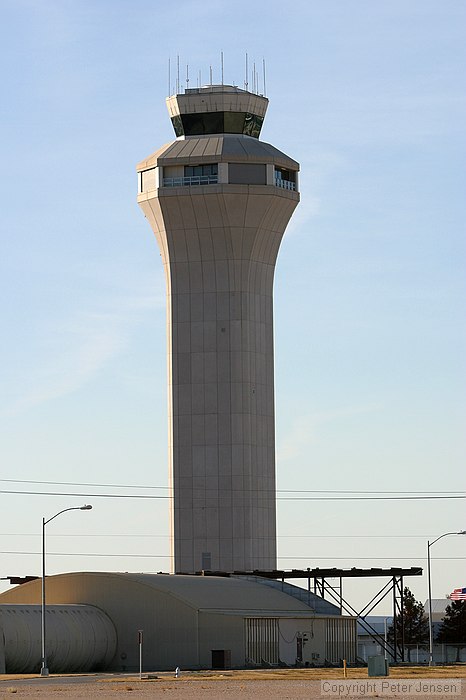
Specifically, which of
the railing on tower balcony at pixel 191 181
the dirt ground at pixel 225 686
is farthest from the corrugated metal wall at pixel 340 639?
the railing on tower balcony at pixel 191 181

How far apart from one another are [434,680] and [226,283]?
6361 cm

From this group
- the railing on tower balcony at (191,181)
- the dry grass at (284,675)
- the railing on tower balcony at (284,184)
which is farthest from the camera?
the railing on tower balcony at (284,184)

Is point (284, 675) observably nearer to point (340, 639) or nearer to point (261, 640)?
point (261, 640)

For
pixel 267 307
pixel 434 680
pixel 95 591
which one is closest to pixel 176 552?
pixel 267 307

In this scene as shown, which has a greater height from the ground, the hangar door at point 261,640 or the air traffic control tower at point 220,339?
the air traffic control tower at point 220,339

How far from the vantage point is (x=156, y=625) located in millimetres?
99500

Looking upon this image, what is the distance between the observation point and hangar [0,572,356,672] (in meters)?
95.6

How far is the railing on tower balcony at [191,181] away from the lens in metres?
130

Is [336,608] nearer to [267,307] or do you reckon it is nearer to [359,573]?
[359,573]

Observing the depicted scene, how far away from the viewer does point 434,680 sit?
71.2 metres

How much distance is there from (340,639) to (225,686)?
4148cm

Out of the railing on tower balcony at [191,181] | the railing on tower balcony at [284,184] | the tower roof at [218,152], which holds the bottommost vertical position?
the railing on tower balcony at [191,181]

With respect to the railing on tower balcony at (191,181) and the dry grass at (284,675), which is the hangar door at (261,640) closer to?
the dry grass at (284,675)

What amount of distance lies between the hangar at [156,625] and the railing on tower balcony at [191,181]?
36.8m
